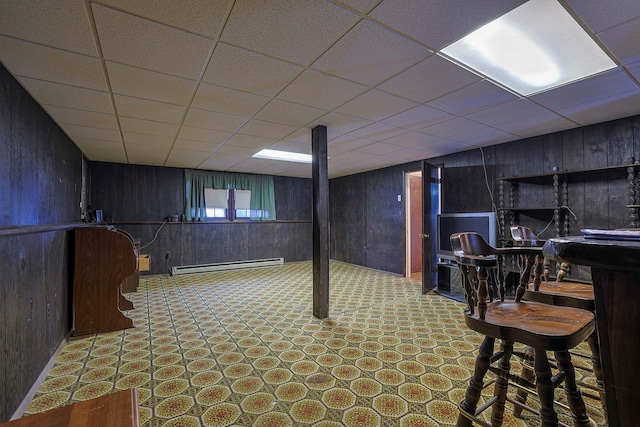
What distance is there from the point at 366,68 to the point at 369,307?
288cm

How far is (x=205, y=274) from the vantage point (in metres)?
6.18

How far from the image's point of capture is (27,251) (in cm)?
197

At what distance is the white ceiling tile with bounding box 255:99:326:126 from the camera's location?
2.83 metres

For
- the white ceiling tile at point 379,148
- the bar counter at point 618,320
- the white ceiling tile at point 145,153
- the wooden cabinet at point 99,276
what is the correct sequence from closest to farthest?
1. the bar counter at point 618,320
2. the wooden cabinet at point 99,276
3. the white ceiling tile at point 379,148
4. the white ceiling tile at point 145,153

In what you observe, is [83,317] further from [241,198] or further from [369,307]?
[241,198]

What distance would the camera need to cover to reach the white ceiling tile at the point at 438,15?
1493 millimetres

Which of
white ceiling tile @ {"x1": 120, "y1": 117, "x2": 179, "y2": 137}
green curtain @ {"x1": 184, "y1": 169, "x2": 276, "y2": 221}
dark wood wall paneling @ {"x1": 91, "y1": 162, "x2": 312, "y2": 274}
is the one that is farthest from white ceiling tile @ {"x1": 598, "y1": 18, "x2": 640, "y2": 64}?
dark wood wall paneling @ {"x1": 91, "y1": 162, "x2": 312, "y2": 274}

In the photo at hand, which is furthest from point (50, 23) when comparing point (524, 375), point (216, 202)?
point (216, 202)

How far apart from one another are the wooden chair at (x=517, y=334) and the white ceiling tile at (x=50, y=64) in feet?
8.78

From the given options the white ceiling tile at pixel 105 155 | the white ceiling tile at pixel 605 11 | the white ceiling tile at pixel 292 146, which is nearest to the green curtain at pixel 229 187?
the white ceiling tile at pixel 105 155

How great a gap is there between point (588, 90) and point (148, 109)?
158 inches

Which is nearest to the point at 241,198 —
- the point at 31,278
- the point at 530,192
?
the point at 31,278

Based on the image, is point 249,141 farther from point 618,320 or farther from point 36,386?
point 618,320

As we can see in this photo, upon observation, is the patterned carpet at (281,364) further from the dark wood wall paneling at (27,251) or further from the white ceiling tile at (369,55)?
the white ceiling tile at (369,55)
